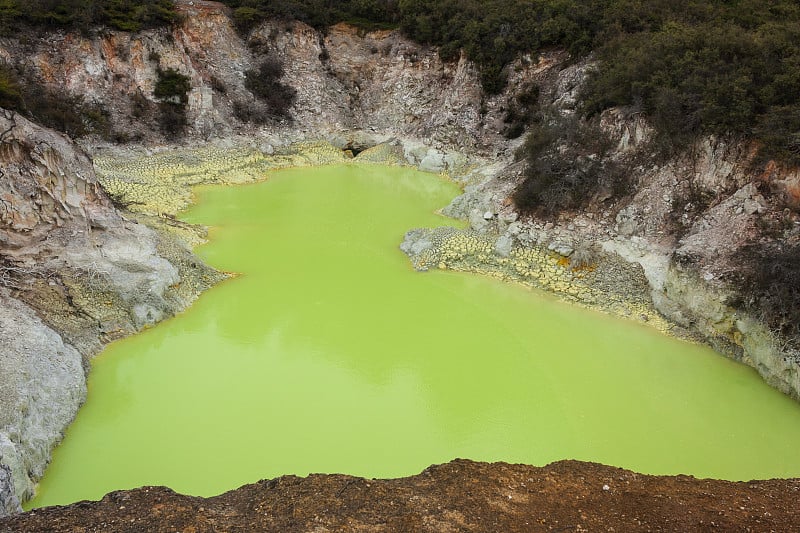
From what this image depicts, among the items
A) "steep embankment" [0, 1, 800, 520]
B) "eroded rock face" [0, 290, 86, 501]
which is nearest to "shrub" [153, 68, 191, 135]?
"steep embankment" [0, 1, 800, 520]

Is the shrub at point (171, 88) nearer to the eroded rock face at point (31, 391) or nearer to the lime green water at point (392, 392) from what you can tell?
the lime green water at point (392, 392)

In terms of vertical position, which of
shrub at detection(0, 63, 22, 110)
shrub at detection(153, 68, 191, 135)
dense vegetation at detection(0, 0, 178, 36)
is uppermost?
dense vegetation at detection(0, 0, 178, 36)

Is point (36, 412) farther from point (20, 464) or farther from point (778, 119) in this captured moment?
point (778, 119)

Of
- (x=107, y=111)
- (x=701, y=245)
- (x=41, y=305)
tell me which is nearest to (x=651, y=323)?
(x=701, y=245)

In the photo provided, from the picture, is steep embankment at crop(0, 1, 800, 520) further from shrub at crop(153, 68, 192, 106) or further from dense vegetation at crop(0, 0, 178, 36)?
dense vegetation at crop(0, 0, 178, 36)

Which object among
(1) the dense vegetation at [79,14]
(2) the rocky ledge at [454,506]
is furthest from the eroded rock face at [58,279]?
(1) the dense vegetation at [79,14]

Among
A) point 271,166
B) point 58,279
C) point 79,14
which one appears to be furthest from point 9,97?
point 79,14
